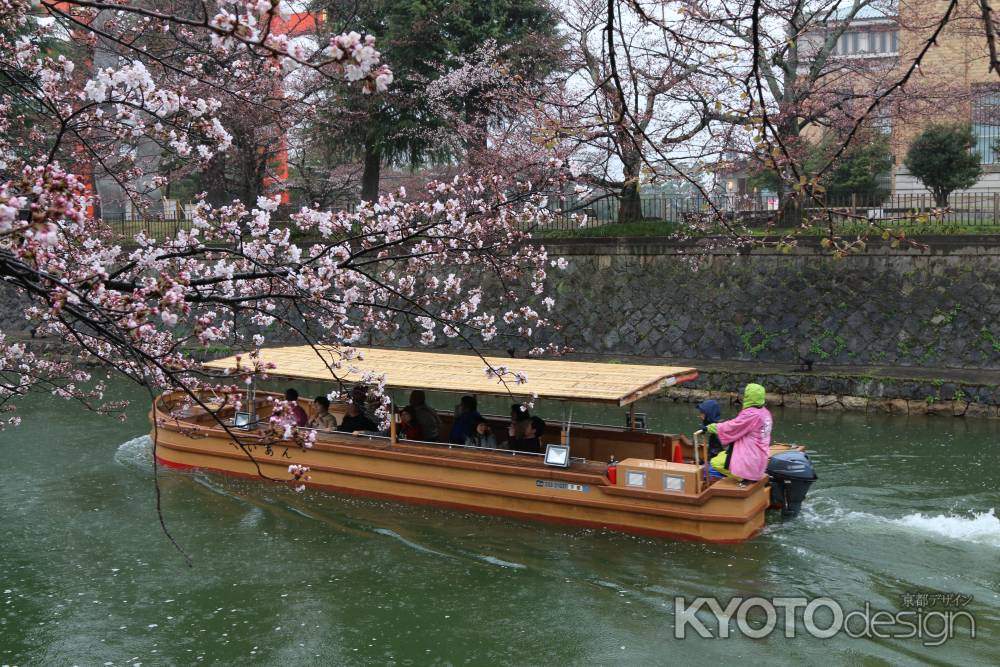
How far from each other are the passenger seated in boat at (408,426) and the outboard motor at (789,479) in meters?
4.83

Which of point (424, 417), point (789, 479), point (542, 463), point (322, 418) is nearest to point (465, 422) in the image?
point (424, 417)

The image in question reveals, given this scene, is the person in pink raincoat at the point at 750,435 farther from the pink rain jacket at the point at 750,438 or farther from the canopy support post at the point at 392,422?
the canopy support post at the point at 392,422

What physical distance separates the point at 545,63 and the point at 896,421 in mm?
12700

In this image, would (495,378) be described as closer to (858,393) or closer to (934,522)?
(934,522)

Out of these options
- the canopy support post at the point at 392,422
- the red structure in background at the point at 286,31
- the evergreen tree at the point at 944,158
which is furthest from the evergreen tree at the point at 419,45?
the canopy support post at the point at 392,422

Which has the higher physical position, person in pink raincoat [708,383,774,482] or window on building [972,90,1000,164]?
window on building [972,90,1000,164]

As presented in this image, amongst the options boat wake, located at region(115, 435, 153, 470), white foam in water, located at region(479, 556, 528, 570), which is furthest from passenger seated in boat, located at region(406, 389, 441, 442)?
boat wake, located at region(115, 435, 153, 470)

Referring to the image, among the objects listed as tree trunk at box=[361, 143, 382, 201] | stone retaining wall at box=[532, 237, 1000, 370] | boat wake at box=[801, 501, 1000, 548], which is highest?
tree trunk at box=[361, 143, 382, 201]

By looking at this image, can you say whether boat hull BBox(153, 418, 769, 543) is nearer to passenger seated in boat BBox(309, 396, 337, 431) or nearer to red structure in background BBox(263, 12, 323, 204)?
passenger seated in boat BBox(309, 396, 337, 431)

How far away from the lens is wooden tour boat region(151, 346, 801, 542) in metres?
11.1

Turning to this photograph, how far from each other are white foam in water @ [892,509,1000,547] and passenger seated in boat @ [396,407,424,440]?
634cm

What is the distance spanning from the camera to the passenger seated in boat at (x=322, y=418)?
1389cm

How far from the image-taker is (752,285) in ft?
71.1

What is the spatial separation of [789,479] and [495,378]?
3.87 meters
